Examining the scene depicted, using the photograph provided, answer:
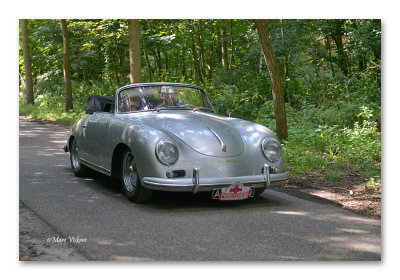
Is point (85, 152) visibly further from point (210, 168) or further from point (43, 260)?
point (43, 260)

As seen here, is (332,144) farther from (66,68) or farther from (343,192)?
(66,68)

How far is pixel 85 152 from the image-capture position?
21.8 feet

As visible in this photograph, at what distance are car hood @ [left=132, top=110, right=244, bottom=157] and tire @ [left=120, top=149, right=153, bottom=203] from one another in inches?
18.5

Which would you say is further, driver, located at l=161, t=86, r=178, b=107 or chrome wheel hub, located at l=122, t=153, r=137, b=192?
driver, located at l=161, t=86, r=178, b=107

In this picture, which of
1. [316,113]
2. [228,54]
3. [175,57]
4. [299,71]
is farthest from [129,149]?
[175,57]

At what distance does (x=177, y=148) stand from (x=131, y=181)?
2.83 feet

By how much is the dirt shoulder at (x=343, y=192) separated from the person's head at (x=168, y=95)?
179 centimetres

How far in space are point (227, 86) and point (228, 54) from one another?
4.77ft

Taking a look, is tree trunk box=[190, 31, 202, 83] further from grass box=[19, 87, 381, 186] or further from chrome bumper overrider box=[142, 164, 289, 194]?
chrome bumper overrider box=[142, 164, 289, 194]

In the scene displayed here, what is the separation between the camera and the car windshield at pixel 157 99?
6.17 meters

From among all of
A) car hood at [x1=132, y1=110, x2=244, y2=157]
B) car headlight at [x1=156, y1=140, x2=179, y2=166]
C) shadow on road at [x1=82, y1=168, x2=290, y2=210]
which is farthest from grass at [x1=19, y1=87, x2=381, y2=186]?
car headlight at [x1=156, y1=140, x2=179, y2=166]

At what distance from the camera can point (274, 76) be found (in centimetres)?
831

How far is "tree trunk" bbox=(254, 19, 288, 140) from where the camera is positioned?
8.03 m
